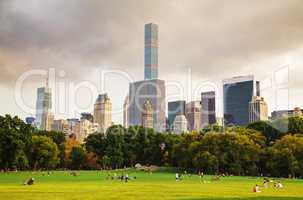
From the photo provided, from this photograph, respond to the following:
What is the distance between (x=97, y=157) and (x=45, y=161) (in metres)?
13.3

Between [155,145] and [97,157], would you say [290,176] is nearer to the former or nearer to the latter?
[155,145]

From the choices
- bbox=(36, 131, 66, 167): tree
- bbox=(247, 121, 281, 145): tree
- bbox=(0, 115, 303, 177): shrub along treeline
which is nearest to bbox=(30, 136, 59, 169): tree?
bbox=(0, 115, 303, 177): shrub along treeline

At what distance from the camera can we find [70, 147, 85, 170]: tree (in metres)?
97.1

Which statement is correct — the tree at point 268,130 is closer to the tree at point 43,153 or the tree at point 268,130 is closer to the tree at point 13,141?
the tree at point 43,153

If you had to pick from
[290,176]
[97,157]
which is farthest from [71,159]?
[290,176]

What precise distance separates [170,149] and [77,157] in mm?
19238

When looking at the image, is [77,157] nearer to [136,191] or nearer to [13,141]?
[13,141]

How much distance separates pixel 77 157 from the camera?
97.1 metres

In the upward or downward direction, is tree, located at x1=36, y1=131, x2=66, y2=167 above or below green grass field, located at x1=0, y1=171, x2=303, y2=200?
above

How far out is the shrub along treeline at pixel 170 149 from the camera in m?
76.8

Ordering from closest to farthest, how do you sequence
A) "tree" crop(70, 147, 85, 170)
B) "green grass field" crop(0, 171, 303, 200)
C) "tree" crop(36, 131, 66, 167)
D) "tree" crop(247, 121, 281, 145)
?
"green grass field" crop(0, 171, 303, 200), "tree" crop(247, 121, 281, 145), "tree" crop(70, 147, 85, 170), "tree" crop(36, 131, 66, 167)

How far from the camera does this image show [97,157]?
9988 centimetres

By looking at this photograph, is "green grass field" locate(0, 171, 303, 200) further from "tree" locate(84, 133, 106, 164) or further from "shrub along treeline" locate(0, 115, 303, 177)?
"tree" locate(84, 133, 106, 164)

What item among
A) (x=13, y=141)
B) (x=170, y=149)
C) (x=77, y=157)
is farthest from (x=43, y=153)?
(x=170, y=149)
